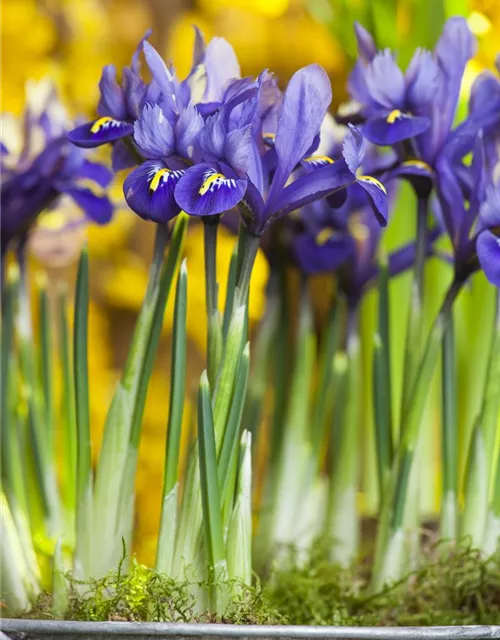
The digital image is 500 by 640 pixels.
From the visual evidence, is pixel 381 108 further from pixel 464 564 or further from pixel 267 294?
pixel 464 564

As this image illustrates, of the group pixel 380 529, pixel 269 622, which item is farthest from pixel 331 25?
pixel 269 622

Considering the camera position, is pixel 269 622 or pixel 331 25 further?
pixel 331 25

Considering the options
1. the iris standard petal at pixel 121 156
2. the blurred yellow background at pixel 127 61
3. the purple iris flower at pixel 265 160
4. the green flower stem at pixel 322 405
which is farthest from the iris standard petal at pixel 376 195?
the blurred yellow background at pixel 127 61

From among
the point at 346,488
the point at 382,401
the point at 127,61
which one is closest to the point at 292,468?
the point at 346,488

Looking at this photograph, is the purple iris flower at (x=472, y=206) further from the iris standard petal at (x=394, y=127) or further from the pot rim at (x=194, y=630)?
the pot rim at (x=194, y=630)

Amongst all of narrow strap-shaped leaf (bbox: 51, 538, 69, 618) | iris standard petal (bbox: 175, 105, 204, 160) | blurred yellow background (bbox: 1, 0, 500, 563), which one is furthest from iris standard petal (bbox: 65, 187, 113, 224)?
blurred yellow background (bbox: 1, 0, 500, 563)

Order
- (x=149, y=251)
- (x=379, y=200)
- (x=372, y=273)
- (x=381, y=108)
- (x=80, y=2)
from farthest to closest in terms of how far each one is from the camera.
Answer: (x=149, y=251)
(x=80, y=2)
(x=372, y=273)
(x=381, y=108)
(x=379, y=200)

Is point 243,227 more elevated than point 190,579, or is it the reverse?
point 243,227

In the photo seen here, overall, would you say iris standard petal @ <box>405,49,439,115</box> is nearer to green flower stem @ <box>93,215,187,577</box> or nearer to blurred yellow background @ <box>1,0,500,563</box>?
green flower stem @ <box>93,215,187,577</box>
